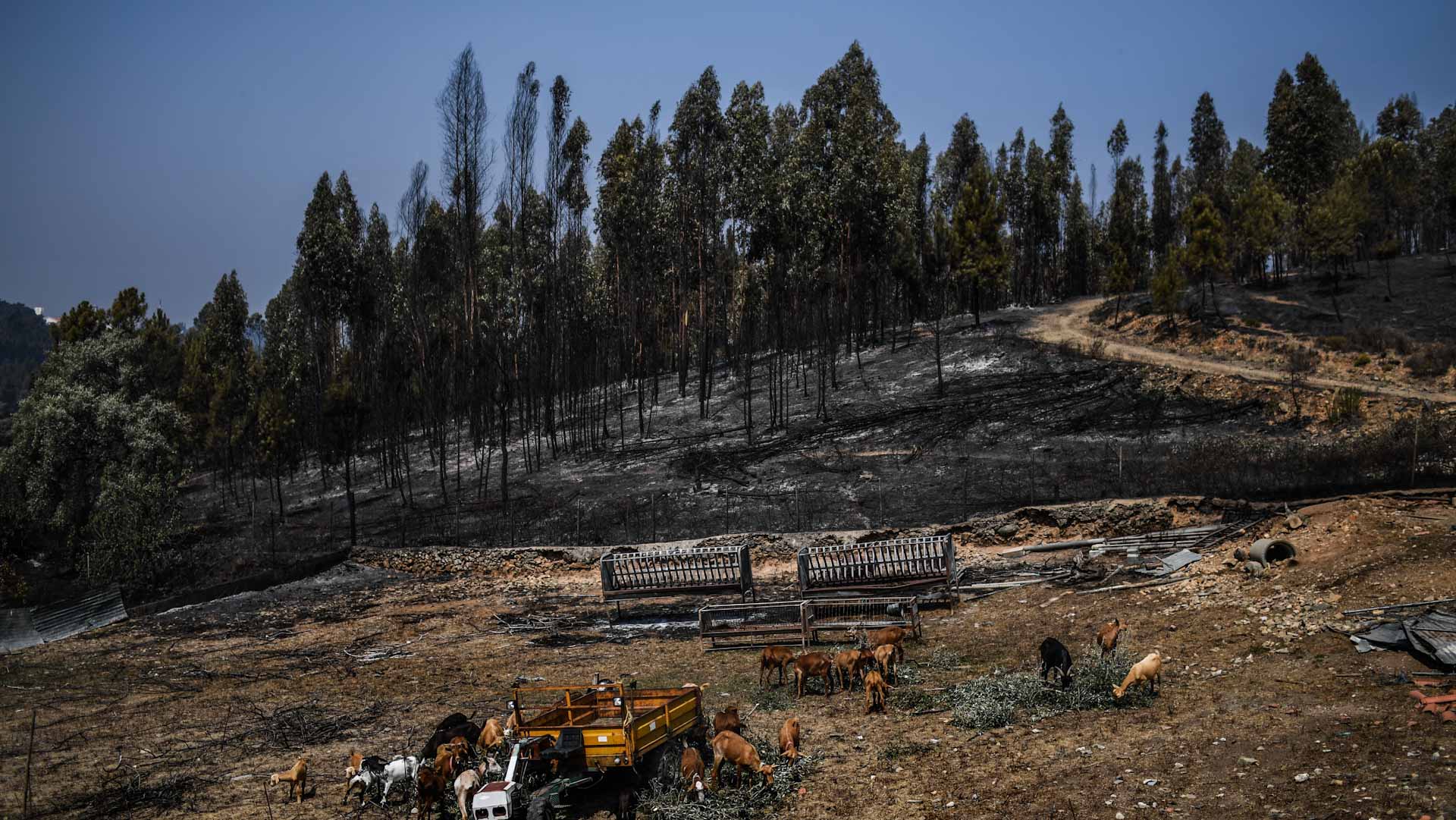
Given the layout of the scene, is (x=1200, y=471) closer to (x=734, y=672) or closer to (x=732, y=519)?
(x=732, y=519)

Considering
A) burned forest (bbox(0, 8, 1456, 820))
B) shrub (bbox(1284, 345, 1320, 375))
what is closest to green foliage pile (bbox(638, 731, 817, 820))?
burned forest (bbox(0, 8, 1456, 820))

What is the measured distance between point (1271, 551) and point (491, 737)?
15779mm

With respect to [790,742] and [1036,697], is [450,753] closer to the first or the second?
[790,742]

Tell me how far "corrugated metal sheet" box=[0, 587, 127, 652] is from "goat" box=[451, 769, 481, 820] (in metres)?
22.4

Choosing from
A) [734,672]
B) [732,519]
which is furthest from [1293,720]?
[732,519]

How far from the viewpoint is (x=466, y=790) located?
995cm

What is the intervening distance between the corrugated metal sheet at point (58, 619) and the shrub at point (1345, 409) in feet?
145

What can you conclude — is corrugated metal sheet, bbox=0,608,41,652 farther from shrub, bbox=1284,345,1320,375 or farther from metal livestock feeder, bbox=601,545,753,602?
shrub, bbox=1284,345,1320,375

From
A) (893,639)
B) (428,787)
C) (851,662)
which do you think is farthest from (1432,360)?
(428,787)

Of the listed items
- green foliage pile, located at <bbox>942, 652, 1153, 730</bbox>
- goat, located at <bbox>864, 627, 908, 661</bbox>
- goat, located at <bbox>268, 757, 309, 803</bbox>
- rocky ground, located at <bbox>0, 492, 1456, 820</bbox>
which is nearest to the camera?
rocky ground, located at <bbox>0, 492, 1456, 820</bbox>

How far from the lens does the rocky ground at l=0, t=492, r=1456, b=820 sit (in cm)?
992

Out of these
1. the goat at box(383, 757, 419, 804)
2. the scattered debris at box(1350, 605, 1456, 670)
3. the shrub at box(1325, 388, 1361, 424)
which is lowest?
the goat at box(383, 757, 419, 804)

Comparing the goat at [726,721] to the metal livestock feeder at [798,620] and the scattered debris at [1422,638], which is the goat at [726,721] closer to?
the metal livestock feeder at [798,620]

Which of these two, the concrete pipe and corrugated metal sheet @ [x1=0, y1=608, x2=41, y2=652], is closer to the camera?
the concrete pipe
